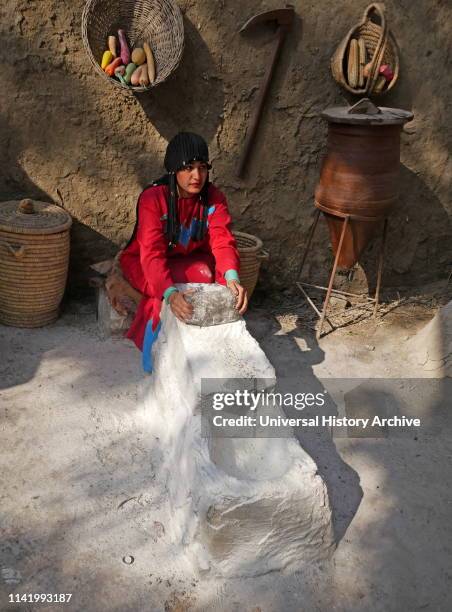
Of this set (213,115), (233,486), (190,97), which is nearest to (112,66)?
(190,97)

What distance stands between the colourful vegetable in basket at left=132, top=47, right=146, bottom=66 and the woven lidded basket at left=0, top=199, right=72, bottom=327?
981 mm

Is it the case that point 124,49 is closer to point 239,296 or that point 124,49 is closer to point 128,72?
point 128,72

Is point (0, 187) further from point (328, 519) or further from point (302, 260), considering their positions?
point (328, 519)

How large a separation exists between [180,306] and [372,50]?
8.12ft

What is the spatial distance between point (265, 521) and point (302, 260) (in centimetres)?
261

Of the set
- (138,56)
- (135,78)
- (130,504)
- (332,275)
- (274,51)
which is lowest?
(130,504)

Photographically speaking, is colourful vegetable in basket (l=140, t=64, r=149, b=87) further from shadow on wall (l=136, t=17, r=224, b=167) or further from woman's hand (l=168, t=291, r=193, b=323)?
woman's hand (l=168, t=291, r=193, b=323)

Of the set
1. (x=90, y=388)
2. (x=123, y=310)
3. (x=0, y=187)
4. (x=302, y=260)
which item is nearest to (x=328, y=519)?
(x=90, y=388)

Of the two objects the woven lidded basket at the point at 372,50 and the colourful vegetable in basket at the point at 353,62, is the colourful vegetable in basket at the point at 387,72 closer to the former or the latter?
the woven lidded basket at the point at 372,50

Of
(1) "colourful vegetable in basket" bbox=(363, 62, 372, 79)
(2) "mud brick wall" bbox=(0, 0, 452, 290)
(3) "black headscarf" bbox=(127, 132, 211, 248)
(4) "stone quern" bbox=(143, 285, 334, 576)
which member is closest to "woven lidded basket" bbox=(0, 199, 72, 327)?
(2) "mud brick wall" bbox=(0, 0, 452, 290)

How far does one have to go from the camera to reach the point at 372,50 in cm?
397

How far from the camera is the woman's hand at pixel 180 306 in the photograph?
2.53m

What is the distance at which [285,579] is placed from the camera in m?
2.14

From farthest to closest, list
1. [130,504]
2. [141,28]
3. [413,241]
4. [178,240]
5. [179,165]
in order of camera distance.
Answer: [413,241] < [141,28] < [178,240] < [179,165] < [130,504]
